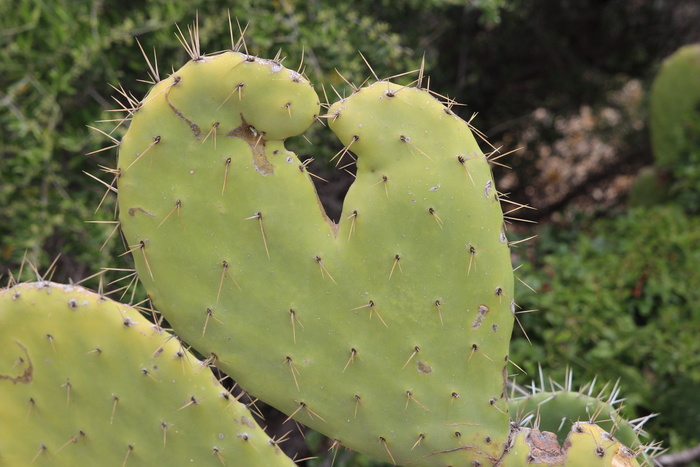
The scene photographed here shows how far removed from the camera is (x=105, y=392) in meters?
1.10

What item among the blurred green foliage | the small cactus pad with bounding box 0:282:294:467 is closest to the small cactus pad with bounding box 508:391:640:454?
the small cactus pad with bounding box 0:282:294:467

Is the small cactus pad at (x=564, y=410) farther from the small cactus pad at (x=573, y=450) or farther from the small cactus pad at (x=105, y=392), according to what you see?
the small cactus pad at (x=105, y=392)

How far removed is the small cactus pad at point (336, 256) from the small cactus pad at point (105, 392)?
0.20 feet

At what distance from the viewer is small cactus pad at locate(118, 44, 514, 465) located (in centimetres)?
104

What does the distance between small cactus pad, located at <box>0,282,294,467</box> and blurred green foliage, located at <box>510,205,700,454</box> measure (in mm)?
1457

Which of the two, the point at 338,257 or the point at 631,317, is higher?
the point at 338,257

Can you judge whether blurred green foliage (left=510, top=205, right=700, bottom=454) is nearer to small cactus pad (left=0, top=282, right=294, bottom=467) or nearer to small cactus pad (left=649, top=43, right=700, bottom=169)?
small cactus pad (left=649, top=43, right=700, bottom=169)

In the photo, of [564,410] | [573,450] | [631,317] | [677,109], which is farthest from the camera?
[677,109]

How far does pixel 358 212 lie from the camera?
3.55 ft

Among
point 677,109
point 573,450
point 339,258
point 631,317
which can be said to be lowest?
point 631,317

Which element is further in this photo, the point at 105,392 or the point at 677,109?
the point at 677,109

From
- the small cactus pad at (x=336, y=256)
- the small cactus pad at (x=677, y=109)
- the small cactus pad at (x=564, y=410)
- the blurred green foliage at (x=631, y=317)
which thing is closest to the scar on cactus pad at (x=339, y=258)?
the small cactus pad at (x=336, y=256)

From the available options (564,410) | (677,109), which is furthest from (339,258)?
(677,109)

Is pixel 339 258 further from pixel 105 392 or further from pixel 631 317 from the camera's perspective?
pixel 631 317
